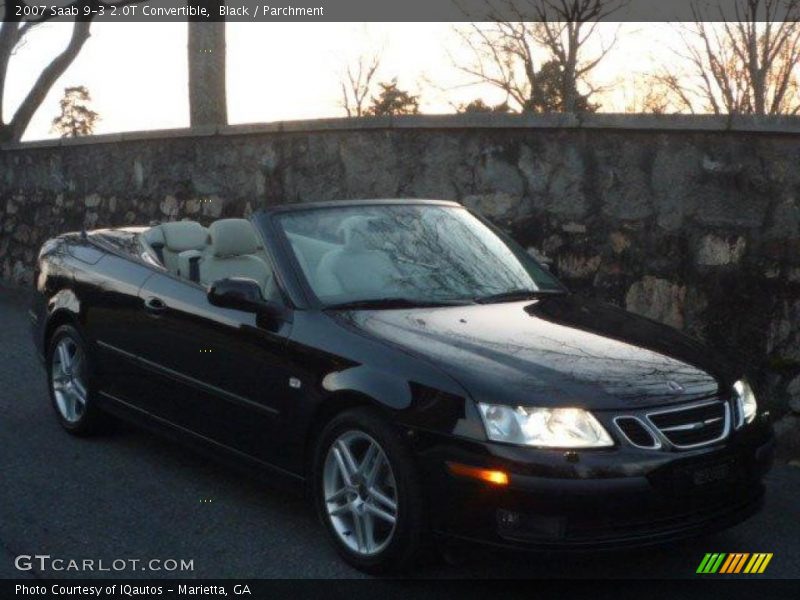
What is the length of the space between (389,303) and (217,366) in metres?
0.83

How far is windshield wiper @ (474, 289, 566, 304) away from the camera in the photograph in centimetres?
552

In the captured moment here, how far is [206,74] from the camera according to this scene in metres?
13.8

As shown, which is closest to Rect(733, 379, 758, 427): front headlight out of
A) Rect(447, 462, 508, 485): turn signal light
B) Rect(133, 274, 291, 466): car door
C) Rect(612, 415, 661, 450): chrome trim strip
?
Rect(612, 415, 661, 450): chrome trim strip

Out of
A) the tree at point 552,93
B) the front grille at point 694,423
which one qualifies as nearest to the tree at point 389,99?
the tree at point 552,93

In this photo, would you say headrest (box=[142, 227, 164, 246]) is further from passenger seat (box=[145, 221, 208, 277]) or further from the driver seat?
the driver seat

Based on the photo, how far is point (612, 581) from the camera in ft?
15.4

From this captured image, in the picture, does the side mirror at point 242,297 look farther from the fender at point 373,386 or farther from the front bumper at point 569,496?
the front bumper at point 569,496

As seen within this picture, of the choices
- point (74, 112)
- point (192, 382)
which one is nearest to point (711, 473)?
point (192, 382)

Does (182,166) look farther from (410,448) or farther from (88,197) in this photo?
(410,448)

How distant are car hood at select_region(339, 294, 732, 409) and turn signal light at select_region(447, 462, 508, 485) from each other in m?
0.24

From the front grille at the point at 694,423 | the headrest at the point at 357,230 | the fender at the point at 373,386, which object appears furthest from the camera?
the headrest at the point at 357,230

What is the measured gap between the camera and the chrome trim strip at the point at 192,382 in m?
5.27

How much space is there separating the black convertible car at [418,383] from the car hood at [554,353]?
11 mm

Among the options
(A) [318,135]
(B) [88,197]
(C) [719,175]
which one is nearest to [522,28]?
(B) [88,197]
